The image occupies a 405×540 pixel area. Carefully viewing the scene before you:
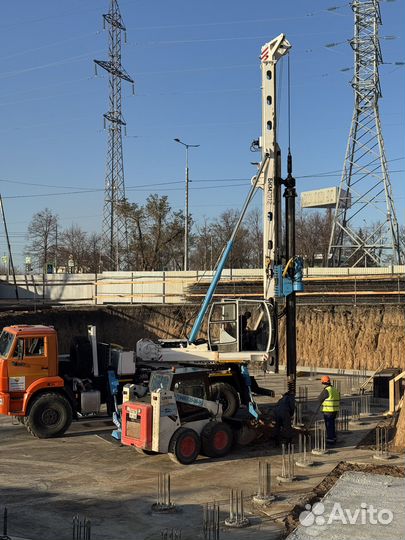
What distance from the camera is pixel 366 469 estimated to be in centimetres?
1122

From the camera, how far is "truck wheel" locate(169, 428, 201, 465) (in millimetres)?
11570

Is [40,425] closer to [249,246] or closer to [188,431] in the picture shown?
[188,431]

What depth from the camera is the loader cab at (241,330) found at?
14.6 metres

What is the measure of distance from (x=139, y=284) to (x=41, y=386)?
24465 mm

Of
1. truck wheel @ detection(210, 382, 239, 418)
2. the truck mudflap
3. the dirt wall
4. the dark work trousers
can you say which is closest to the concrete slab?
the dark work trousers

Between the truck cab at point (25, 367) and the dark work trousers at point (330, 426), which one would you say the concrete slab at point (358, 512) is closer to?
the dark work trousers at point (330, 426)

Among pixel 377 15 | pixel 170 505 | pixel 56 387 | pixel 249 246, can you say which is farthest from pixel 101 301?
pixel 249 246

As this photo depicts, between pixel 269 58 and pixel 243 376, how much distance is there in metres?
8.51

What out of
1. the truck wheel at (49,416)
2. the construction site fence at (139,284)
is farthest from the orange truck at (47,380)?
the construction site fence at (139,284)

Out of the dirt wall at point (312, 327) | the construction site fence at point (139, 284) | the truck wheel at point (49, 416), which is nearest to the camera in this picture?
the truck wheel at point (49, 416)

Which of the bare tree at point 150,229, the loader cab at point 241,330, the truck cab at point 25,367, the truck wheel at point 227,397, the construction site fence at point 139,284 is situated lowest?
the truck wheel at point 227,397

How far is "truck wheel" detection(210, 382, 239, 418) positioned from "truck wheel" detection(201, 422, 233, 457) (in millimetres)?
1682

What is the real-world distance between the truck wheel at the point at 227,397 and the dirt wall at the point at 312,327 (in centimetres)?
1219

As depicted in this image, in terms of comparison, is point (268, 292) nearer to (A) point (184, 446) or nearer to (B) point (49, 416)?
(A) point (184, 446)
